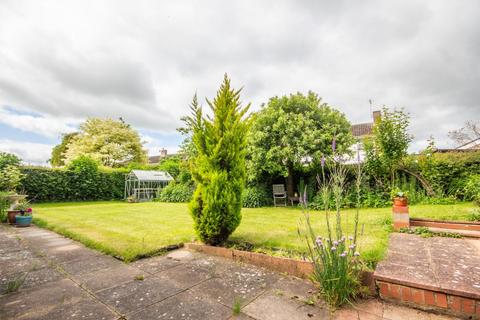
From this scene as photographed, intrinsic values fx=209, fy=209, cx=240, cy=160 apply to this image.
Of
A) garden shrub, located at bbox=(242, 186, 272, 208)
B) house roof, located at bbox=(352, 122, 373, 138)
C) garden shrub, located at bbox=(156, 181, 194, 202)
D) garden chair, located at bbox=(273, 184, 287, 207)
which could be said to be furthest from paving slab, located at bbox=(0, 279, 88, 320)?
house roof, located at bbox=(352, 122, 373, 138)

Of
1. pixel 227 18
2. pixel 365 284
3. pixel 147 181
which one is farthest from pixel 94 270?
pixel 147 181

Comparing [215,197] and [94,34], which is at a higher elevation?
[94,34]

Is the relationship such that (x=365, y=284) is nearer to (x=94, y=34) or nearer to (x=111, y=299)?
(x=111, y=299)

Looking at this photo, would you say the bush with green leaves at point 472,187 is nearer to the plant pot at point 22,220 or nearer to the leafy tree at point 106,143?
the plant pot at point 22,220

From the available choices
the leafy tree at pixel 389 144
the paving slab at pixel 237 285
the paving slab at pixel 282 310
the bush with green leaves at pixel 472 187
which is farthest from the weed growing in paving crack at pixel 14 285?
the bush with green leaves at pixel 472 187

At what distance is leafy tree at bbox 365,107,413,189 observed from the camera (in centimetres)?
867

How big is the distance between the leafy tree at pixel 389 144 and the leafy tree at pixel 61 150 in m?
37.6

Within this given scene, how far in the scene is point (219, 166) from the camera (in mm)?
4004

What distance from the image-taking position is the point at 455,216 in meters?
5.03

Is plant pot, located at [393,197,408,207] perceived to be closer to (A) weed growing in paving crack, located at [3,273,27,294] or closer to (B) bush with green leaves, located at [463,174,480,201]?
(B) bush with green leaves, located at [463,174,480,201]

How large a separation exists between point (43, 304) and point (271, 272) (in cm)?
256

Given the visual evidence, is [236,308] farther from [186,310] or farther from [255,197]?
[255,197]

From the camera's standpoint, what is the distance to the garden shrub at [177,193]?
13824mm

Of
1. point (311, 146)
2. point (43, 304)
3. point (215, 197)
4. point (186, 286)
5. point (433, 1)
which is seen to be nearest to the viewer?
point (43, 304)
